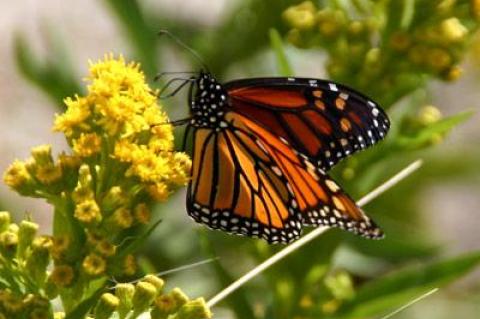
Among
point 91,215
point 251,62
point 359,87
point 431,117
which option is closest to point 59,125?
point 91,215

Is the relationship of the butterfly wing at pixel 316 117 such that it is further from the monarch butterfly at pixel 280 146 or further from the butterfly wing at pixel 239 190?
the butterfly wing at pixel 239 190

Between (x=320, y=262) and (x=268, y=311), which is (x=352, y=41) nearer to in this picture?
(x=320, y=262)

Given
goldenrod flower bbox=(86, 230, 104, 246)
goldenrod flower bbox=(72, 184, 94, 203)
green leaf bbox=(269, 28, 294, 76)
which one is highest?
green leaf bbox=(269, 28, 294, 76)

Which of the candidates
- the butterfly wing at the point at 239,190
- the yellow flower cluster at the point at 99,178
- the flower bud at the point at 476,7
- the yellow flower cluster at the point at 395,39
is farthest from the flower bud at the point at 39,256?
the flower bud at the point at 476,7

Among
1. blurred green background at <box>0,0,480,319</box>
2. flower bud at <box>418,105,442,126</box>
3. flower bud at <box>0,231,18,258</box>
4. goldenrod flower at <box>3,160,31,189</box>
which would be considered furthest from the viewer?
flower bud at <box>418,105,442,126</box>

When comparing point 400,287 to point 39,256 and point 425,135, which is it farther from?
point 39,256

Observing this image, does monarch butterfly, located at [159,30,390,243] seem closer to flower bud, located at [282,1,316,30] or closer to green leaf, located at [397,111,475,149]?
green leaf, located at [397,111,475,149]

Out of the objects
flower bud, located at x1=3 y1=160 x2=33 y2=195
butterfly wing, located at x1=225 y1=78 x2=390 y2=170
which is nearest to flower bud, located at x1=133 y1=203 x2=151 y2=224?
flower bud, located at x1=3 y1=160 x2=33 y2=195
